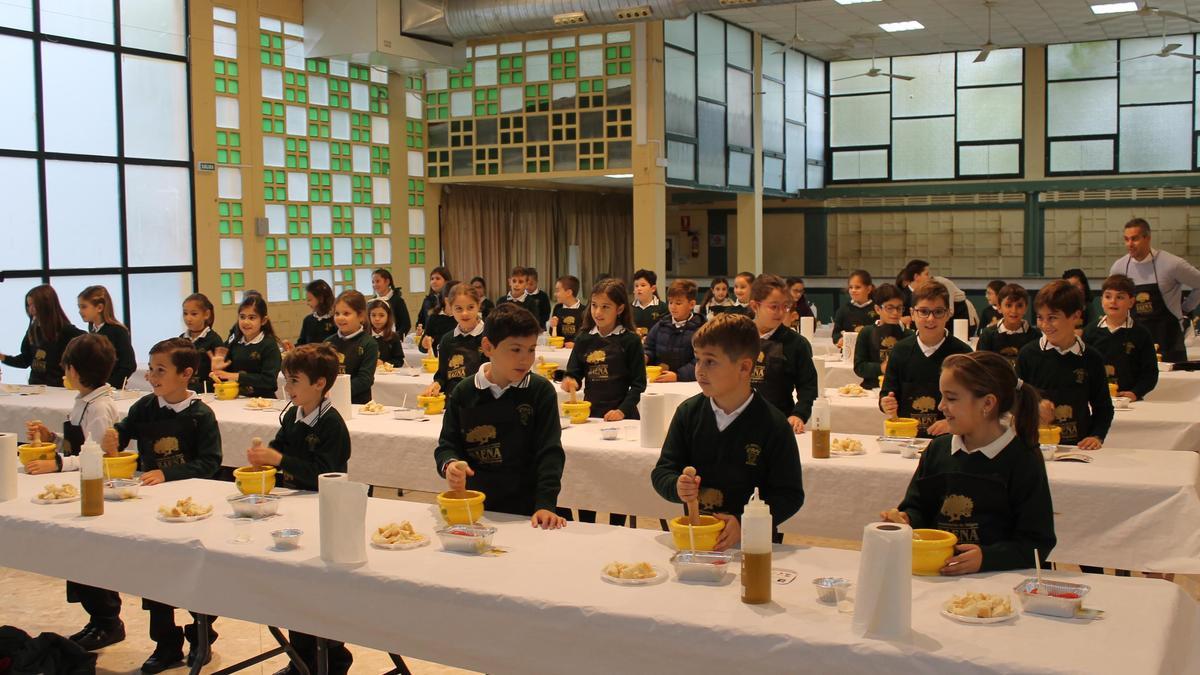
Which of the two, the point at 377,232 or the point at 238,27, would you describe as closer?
the point at 238,27

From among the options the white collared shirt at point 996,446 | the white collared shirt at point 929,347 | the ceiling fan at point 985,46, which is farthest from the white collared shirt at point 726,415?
the ceiling fan at point 985,46

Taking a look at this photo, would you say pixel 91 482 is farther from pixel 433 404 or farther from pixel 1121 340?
pixel 1121 340

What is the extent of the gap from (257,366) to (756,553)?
5507 mm

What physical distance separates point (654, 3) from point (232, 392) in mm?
7451

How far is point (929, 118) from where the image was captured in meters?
20.4

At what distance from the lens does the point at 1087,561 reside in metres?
4.41

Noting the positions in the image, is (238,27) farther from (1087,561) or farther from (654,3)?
(1087,561)

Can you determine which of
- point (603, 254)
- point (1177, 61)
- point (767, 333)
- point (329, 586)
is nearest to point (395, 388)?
point (767, 333)

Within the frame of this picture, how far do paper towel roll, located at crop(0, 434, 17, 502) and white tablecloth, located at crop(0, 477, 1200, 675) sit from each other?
0.68ft

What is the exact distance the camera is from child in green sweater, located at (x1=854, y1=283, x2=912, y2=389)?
280 inches

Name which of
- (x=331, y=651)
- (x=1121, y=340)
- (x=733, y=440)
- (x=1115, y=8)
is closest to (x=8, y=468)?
(x=331, y=651)

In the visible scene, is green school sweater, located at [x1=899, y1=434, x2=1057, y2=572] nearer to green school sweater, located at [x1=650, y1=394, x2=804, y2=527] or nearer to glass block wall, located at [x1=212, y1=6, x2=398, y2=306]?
green school sweater, located at [x1=650, y1=394, x2=804, y2=527]

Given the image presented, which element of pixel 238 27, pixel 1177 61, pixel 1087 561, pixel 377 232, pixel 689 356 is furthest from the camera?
pixel 1177 61

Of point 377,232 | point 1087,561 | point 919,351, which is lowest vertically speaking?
point 1087,561
